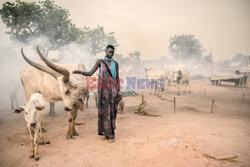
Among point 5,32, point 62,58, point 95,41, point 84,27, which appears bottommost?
point 62,58

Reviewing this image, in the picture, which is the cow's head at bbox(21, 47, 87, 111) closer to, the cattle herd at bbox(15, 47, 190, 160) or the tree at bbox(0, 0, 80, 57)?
the cattle herd at bbox(15, 47, 190, 160)

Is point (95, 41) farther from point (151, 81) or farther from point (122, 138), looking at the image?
point (122, 138)

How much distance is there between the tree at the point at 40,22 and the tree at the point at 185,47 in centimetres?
3285

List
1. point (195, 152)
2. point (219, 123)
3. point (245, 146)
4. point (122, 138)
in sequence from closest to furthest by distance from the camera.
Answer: point (195, 152) < point (245, 146) < point (122, 138) < point (219, 123)

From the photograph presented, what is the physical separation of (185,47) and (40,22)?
125 feet

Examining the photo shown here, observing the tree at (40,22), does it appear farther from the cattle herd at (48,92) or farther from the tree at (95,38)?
the cattle herd at (48,92)

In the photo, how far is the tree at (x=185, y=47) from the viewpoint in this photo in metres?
42.8

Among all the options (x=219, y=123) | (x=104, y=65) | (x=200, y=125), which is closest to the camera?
(x=104, y=65)

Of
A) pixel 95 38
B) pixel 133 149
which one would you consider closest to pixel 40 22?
pixel 95 38

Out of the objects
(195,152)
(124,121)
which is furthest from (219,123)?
(124,121)

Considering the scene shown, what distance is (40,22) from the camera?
644 inches

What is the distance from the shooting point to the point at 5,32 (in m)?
15.3

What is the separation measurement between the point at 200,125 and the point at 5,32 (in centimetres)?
1900

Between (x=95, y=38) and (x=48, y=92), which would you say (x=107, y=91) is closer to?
(x=48, y=92)
